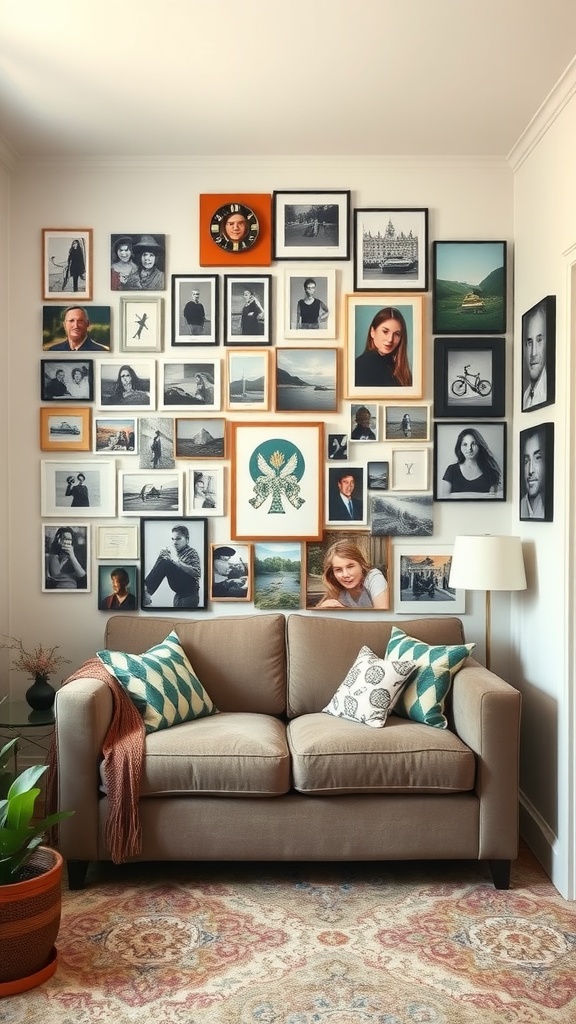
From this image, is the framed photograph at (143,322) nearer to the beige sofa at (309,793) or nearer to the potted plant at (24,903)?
the beige sofa at (309,793)

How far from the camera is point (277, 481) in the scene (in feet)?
13.2

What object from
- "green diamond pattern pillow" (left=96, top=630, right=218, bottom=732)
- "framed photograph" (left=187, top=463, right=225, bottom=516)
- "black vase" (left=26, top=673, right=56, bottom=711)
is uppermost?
"framed photograph" (left=187, top=463, right=225, bottom=516)

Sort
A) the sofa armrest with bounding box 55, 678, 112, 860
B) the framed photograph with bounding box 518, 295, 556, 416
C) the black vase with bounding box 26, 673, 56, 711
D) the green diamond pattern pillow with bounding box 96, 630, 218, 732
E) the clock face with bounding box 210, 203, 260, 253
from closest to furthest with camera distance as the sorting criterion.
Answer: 1. the sofa armrest with bounding box 55, 678, 112, 860
2. the green diamond pattern pillow with bounding box 96, 630, 218, 732
3. the framed photograph with bounding box 518, 295, 556, 416
4. the black vase with bounding box 26, 673, 56, 711
5. the clock face with bounding box 210, 203, 260, 253

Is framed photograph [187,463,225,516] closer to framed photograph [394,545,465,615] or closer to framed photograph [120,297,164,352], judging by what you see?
framed photograph [120,297,164,352]

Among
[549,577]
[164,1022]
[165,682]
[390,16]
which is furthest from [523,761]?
[390,16]

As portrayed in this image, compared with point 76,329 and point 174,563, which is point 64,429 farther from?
point 174,563

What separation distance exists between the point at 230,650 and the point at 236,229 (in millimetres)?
1939

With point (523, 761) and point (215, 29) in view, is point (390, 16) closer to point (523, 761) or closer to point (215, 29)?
point (215, 29)

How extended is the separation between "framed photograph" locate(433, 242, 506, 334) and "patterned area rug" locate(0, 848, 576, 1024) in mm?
2364

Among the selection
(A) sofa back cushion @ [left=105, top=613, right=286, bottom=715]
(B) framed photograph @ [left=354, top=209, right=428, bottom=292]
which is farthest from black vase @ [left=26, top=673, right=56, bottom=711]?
(B) framed photograph @ [left=354, top=209, right=428, bottom=292]

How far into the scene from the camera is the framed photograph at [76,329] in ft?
13.2

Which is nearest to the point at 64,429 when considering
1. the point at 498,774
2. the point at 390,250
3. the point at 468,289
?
the point at 390,250

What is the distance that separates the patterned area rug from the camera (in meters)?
2.32

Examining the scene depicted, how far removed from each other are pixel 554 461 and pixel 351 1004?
203cm
